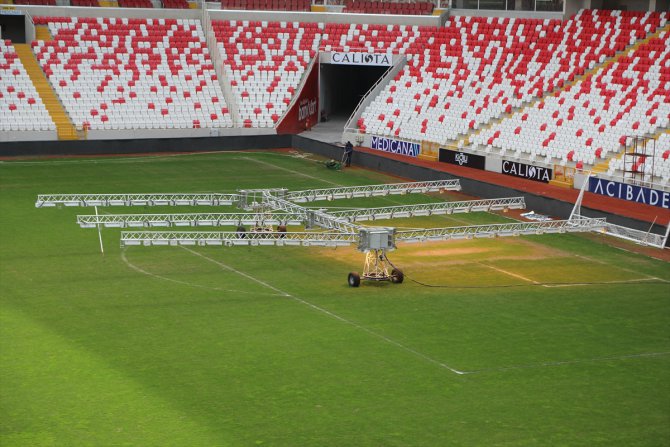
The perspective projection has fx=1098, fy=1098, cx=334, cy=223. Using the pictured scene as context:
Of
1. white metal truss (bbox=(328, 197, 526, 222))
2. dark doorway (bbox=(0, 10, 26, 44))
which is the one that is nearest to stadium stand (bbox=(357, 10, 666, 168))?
white metal truss (bbox=(328, 197, 526, 222))

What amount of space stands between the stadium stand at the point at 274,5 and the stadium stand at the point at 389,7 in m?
2.58

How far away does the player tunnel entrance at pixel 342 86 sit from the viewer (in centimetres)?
6377

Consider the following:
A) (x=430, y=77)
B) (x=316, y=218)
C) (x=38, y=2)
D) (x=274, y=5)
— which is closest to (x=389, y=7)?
(x=274, y=5)

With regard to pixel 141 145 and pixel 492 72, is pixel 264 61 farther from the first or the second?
pixel 492 72

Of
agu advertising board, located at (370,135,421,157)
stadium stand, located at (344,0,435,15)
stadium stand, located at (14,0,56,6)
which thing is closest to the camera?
agu advertising board, located at (370,135,421,157)

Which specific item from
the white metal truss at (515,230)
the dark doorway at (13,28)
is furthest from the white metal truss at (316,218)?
the dark doorway at (13,28)

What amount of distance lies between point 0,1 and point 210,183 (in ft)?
70.0

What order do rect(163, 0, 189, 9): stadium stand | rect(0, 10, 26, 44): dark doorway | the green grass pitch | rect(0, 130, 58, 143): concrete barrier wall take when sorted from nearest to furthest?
the green grass pitch < rect(0, 130, 58, 143): concrete barrier wall < rect(0, 10, 26, 44): dark doorway < rect(163, 0, 189, 9): stadium stand

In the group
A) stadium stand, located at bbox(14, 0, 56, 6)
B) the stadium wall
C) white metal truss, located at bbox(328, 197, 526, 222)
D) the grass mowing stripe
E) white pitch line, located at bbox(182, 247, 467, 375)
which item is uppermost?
stadium stand, located at bbox(14, 0, 56, 6)

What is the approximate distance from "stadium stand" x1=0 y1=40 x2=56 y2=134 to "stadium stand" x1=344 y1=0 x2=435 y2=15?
1994 cm

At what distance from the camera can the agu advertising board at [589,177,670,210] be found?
40.0m

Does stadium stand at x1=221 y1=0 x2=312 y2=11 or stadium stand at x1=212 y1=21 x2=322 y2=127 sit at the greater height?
stadium stand at x1=221 y1=0 x2=312 y2=11

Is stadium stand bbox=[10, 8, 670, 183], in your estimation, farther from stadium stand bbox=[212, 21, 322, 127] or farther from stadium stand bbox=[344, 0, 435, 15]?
stadium stand bbox=[344, 0, 435, 15]

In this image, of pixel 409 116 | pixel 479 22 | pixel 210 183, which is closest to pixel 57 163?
pixel 210 183
